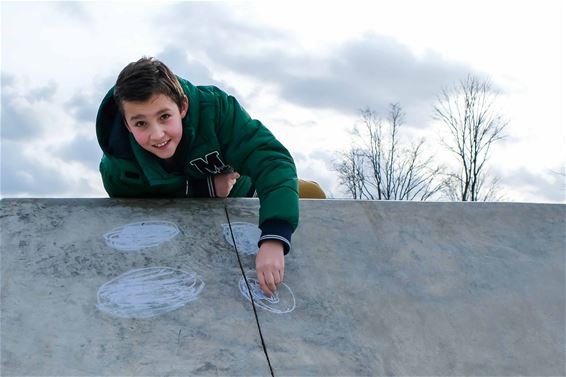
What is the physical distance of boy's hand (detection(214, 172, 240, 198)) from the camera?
322 centimetres

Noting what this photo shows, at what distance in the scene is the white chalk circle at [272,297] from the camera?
2648 mm

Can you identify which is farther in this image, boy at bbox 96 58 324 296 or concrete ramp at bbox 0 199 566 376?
boy at bbox 96 58 324 296

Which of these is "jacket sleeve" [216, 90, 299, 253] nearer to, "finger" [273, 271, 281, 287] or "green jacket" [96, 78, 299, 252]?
"green jacket" [96, 78, 299, 252]

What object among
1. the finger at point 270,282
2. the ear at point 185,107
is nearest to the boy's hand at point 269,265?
the finger at point 270,282

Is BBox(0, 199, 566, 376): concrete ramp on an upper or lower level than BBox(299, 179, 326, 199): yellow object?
lower

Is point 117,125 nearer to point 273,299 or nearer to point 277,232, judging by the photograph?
point 277,232

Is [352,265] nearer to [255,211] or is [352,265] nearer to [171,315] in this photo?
[255,211]

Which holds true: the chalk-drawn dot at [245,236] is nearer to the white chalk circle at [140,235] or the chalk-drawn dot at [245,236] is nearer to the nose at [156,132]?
the white chalk circle at [140,235]

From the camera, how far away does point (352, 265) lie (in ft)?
9.82

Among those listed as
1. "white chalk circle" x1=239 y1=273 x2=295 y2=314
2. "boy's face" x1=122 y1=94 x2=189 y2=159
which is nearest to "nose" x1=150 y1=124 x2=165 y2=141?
"boy's face" x1=122 y1=94 x2=189 y2=159

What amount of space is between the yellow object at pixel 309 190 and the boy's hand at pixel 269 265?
1.32 meters

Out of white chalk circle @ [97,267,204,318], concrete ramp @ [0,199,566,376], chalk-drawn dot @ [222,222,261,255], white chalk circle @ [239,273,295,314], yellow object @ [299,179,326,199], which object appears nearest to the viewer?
concrete ramp @ [0,199,566,376]

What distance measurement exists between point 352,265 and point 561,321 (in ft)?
3.12

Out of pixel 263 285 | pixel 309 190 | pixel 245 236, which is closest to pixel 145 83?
pixel 245 236
